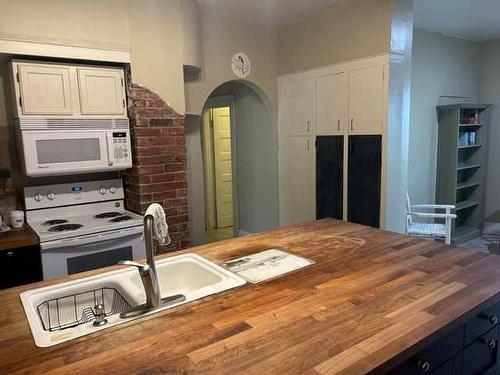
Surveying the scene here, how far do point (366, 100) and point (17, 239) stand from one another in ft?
9.64

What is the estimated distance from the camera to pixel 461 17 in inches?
159

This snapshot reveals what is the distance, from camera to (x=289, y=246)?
199 cm

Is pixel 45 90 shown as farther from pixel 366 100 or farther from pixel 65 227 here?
pixel 366 100

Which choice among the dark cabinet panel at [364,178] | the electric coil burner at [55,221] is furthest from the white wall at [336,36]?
the electric coil burner at [55,221]

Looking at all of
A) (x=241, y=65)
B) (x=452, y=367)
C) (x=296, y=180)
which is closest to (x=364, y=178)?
(x=296, y=180)

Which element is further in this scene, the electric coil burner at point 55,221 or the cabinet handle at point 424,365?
the electric coil burner at point 55,221

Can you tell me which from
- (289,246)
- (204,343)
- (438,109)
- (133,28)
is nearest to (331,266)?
(289,246)

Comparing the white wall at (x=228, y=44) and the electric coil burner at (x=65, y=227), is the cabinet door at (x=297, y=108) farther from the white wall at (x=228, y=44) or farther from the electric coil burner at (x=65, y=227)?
the electric coil burner at (x=65, y=227)

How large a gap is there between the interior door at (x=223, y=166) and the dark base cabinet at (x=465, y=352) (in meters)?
4.32

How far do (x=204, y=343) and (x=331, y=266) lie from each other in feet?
2.55

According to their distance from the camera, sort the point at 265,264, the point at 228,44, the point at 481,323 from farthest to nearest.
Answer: the point at 228,44
the point at 265,264
the point at 481,323

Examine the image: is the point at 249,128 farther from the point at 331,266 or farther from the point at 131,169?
the point at 331,266

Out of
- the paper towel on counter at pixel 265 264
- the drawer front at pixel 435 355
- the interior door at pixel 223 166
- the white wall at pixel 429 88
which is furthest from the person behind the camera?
the interior door at pixel 223 166

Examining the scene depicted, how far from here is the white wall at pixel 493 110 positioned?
16.5 ft
